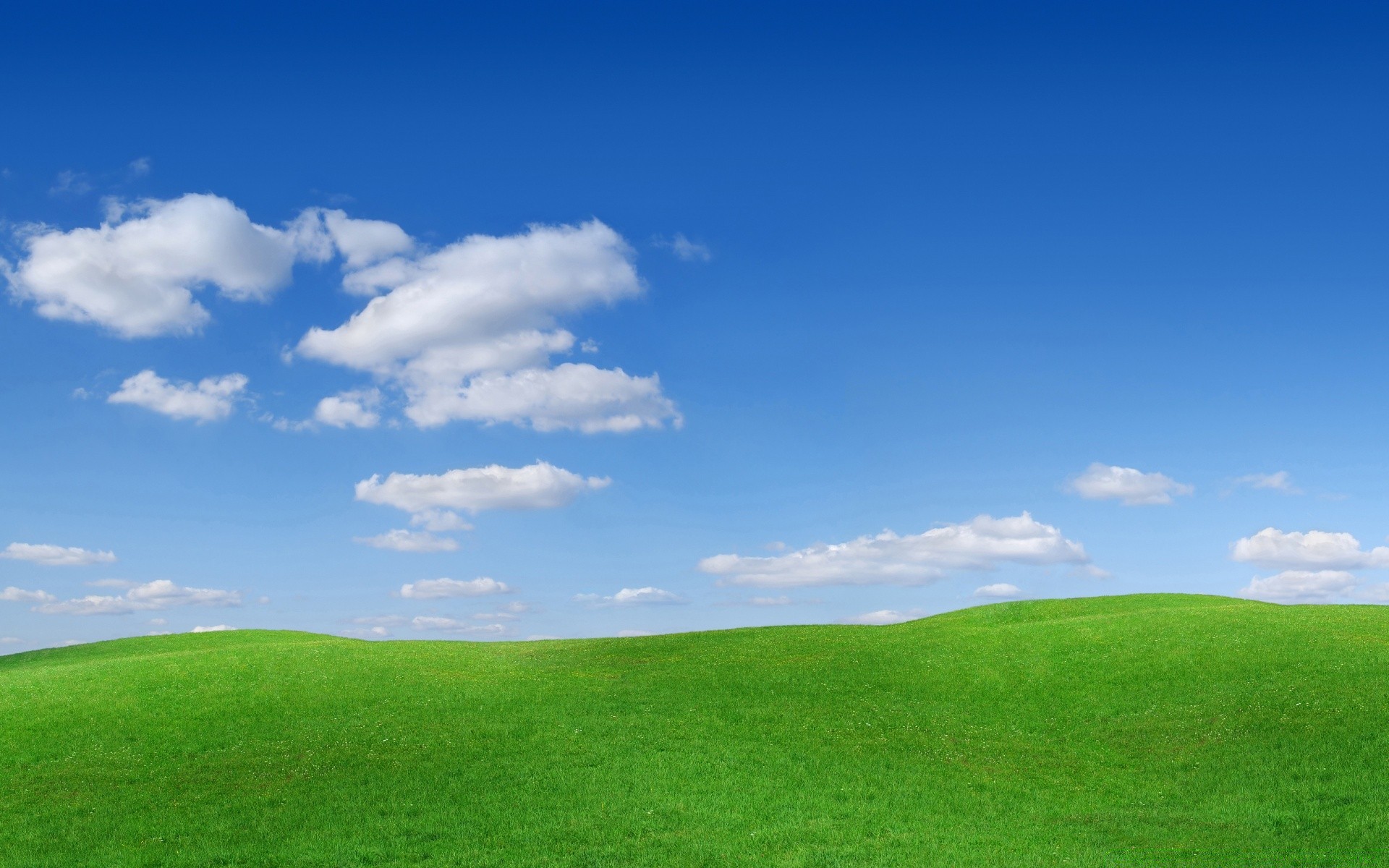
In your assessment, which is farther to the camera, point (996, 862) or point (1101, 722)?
point (1101, 722)

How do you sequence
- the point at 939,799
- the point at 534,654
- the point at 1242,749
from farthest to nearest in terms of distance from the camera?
the point at 534,654 < the point at 1242,749 < the point at 939,799

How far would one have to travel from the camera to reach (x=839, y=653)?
58719mm

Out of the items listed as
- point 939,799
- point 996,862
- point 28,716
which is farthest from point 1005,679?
point 28,716

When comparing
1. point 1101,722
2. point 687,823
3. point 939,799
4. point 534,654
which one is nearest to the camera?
point 687,823

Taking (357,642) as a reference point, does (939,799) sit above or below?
below

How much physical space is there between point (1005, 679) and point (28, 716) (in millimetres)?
49315

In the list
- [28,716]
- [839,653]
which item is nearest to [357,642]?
[28,716]

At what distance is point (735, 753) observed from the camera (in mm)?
39000

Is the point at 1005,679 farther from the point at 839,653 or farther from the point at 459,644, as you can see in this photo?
the point at 459,644

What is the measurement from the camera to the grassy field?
3083cm

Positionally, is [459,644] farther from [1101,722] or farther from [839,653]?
[1101,722]

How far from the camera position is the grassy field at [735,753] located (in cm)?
3083

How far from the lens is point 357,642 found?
2736 inches

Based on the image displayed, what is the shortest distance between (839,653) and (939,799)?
23.4m
